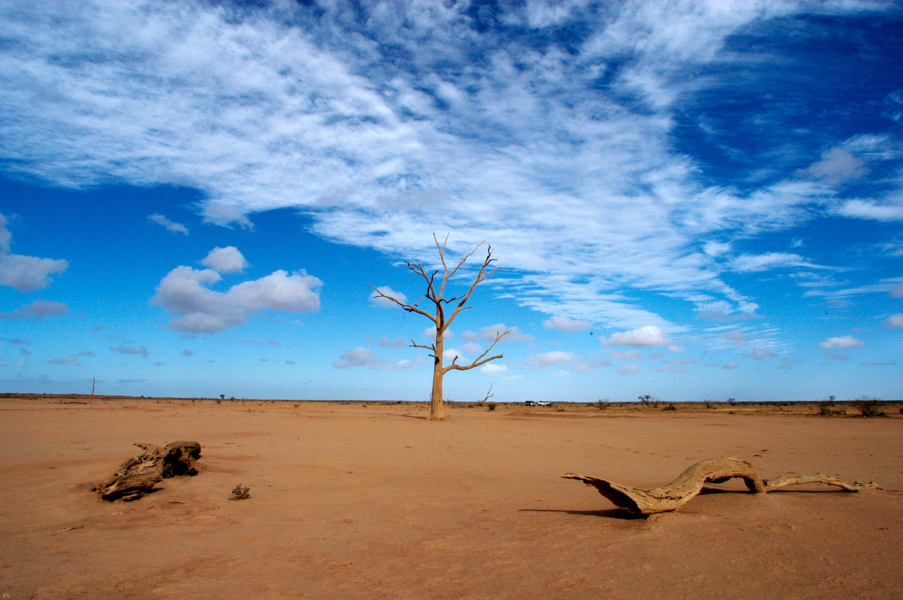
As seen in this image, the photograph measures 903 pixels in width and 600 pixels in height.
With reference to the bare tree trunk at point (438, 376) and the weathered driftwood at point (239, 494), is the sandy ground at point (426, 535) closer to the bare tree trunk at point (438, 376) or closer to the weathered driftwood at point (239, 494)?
the weathered driftwood at point (239, 494)

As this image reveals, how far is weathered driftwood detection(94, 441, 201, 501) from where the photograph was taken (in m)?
6.45

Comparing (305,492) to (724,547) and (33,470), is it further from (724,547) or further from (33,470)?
(724,547)

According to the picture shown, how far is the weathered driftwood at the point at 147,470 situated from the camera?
6.45m

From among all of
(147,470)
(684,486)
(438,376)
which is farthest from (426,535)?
(438,376)

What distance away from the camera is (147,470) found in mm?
6914

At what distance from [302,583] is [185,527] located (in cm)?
265

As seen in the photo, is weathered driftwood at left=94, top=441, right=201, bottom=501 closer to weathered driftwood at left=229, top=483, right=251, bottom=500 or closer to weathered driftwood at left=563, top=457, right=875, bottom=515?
weathered driftwood at left=229, top=483, right=251, bottom=500

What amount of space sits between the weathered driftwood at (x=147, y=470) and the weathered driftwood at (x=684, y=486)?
19.7ft

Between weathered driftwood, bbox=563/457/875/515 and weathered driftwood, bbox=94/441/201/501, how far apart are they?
6.01 meters

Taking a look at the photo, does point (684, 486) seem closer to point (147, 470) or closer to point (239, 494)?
point (239, 494)

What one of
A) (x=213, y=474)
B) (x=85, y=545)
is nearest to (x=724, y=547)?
(x=85, y=545)

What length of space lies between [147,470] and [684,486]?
7.51 metres

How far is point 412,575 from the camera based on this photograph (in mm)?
3932

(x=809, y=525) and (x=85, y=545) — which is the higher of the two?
(x=809, y=525)
